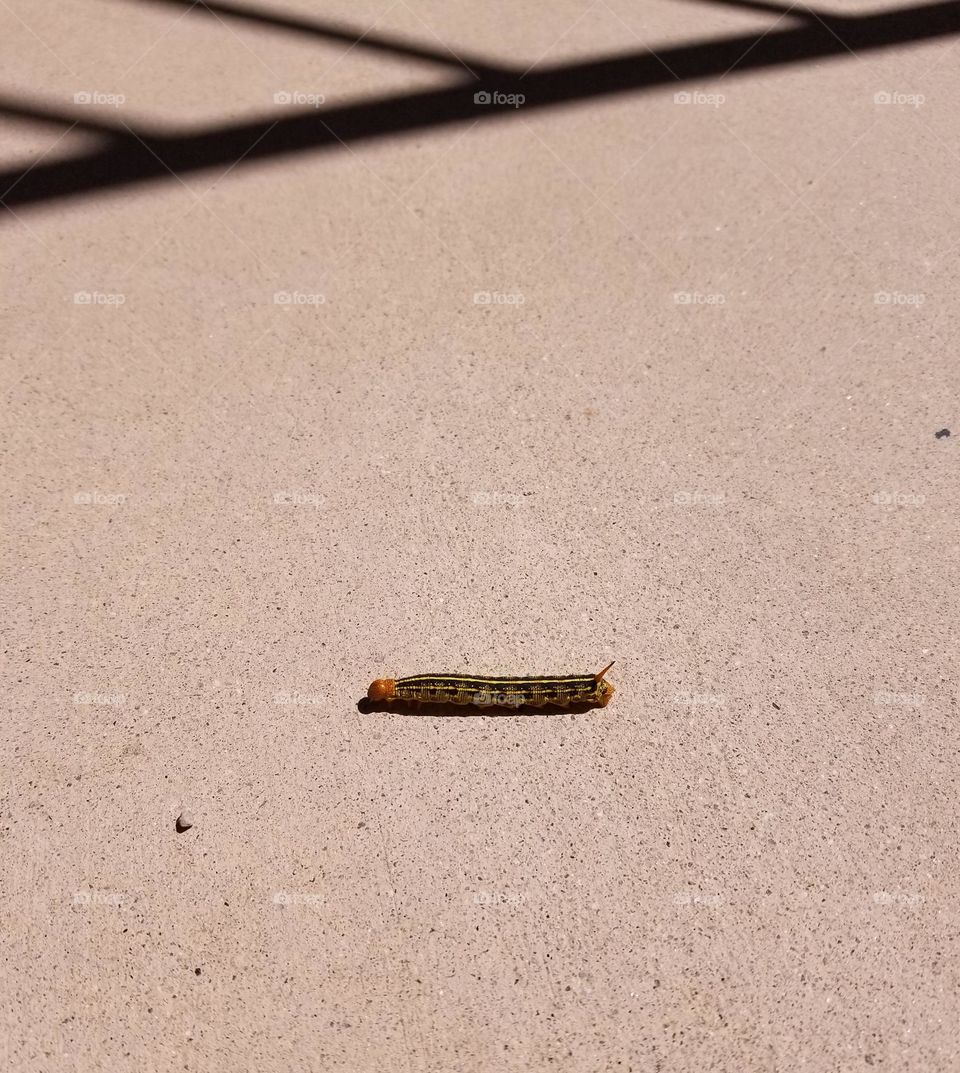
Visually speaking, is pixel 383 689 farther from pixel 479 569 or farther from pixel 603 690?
pixel 603 690

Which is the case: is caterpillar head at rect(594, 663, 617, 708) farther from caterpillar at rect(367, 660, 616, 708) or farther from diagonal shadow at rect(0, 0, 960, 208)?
diagonal shadow at rect(0, 0, 960, 208)

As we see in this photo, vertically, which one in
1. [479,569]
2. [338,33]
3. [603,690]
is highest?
[338,33]

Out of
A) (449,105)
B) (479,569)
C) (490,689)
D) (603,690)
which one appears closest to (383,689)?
(490,689)

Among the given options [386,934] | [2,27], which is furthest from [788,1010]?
[2,27]

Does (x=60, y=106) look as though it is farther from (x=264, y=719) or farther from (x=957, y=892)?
(x=957, y=892)

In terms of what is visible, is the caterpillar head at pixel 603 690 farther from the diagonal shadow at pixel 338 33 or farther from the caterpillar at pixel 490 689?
the diagonal shadow at pixel 338 33

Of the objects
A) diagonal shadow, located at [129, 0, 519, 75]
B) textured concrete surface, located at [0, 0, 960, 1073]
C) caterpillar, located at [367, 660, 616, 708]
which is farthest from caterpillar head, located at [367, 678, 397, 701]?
diagonal shadow, located at [129, 0, 519, 75]

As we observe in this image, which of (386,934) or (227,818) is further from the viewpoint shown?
(227,818)

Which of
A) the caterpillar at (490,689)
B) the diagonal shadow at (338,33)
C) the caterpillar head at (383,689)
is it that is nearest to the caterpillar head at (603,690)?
the caterpillar at (490,689)
